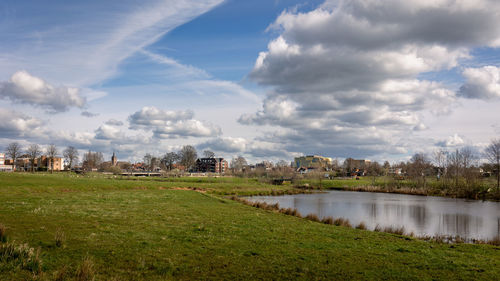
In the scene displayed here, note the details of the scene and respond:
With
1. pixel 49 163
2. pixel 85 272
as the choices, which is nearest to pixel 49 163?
pixel 49 163

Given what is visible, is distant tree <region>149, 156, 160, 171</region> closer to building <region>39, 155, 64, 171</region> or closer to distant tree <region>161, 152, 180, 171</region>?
distant tree <region>161, 152, 180, 171</region>

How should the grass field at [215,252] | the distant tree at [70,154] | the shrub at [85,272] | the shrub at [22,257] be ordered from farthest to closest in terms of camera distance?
the distant tree at [70,154]
the grass field at [215,252]
the shrub at [22,257]
the shrub at [85,272]

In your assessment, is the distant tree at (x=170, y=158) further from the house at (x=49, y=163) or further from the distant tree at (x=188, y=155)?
the house at (x=49, y=163)

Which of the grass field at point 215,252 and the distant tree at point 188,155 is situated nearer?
the grass field at point 215,252

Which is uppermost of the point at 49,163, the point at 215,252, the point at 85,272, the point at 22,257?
the point at 22,257

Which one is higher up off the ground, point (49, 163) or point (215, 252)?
point (215, 252)

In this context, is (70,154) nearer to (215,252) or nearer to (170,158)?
(170,158)

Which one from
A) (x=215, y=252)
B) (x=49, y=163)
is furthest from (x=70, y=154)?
(x=215, y=252)

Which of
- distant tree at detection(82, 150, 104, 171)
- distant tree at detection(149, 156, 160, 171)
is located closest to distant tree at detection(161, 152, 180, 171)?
distant tree at detection(149, 156, 160, 171)

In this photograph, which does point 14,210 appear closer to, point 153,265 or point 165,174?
point 153,265

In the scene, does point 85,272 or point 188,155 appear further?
A: point 188,155

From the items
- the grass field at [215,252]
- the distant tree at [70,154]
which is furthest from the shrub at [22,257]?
the distant tree at [70,154]

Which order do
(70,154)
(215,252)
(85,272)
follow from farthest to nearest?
(70,154), (215,252), (85,272)

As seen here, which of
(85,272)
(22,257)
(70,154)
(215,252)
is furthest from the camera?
(70,154)
